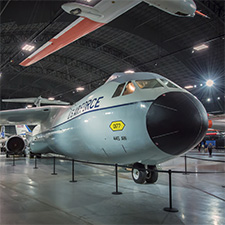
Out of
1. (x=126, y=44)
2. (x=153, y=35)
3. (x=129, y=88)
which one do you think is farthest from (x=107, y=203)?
(x=126, y=44)

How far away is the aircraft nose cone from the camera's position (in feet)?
17.0

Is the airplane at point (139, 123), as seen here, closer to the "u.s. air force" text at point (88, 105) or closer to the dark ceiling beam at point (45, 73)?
the "u.s. air force" text at point (88, 105)

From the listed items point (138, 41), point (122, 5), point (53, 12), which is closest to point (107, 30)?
point (138, 41)

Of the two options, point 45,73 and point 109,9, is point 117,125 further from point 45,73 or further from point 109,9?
point 45,73

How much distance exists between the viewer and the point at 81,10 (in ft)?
32.0

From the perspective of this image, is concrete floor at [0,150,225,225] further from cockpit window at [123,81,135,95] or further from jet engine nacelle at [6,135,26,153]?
jet engine nacelle at [6,135,26,153]

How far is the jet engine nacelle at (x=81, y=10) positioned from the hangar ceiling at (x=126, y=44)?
15.4 ft

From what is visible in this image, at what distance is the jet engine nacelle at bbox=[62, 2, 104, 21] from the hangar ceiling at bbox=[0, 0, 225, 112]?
470cm

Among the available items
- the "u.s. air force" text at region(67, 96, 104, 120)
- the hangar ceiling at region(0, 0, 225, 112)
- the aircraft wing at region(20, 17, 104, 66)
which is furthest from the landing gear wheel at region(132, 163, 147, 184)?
the hangar ceiling at region(0, 0, 225, 112)

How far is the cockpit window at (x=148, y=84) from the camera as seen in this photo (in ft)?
20.4

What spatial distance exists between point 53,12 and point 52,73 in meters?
19.3

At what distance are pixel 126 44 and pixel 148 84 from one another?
19596 mm

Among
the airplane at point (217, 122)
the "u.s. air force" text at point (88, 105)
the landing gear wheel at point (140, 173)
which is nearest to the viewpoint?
the landing gear wheel at point (140, 173)

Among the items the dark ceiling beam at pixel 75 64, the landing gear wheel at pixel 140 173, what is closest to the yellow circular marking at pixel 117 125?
the landing gear wheel at pixel 140 173
